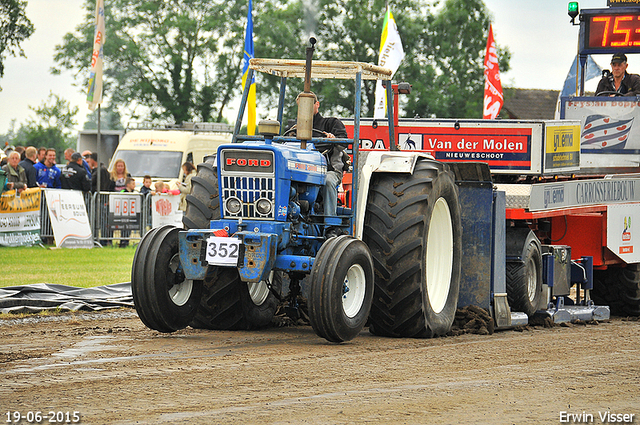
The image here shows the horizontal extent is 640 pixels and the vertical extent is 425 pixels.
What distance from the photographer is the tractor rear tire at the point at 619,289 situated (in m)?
11.5

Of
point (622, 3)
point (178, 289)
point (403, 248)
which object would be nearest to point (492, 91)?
point (622, 3)

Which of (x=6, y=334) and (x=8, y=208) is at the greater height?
(x=8, y=208)

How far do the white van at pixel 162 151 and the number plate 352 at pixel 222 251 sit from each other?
53.4 feet

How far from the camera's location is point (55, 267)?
1403 centimetres

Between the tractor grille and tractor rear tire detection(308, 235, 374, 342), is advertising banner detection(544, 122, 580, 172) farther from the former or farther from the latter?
the tractor grille

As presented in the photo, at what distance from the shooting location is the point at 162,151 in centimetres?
2380

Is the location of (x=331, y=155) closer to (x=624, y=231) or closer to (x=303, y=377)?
(x=303, y=377)

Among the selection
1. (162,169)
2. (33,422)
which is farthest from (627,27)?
(162,169)

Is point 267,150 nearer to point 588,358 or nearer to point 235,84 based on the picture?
point 588,358

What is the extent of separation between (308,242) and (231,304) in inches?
37.5

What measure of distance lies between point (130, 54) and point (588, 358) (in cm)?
4560

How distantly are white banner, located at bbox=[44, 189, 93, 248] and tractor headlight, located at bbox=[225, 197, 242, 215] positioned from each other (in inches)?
443

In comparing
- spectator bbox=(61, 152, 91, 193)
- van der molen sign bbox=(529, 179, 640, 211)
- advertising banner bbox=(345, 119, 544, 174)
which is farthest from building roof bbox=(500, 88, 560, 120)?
advertising banner bbox=(345, 119, 544, 174)

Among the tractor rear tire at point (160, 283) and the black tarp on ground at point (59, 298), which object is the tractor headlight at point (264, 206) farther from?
the black tarp on ground at point (59, 298)
